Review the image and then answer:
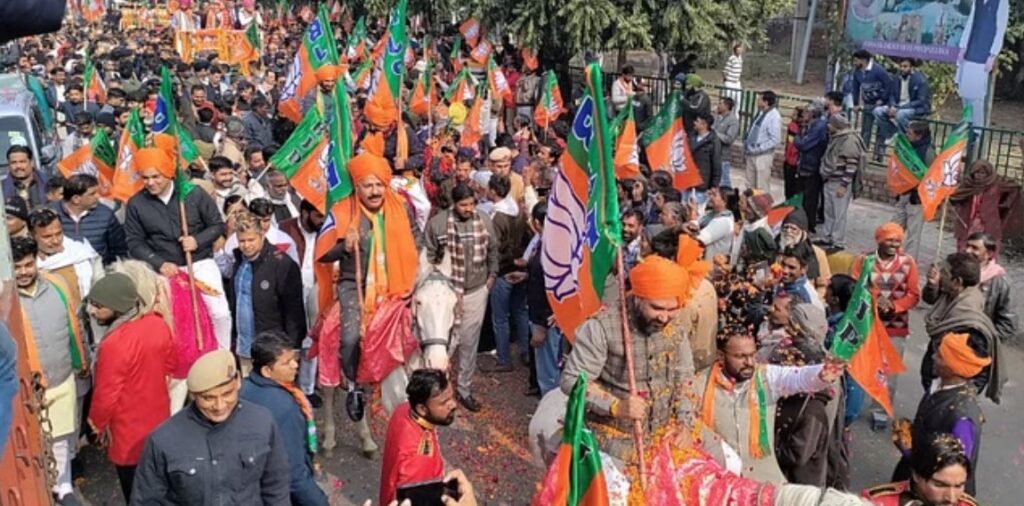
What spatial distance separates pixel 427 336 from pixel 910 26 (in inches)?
446

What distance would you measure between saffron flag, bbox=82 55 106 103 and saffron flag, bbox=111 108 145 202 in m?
6.83

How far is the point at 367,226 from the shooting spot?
6.15 metres

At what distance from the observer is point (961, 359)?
4.68 meters

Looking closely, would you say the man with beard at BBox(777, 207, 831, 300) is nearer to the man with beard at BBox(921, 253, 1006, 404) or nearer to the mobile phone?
the man with beard at BBox(921, 253, 1006, 404)

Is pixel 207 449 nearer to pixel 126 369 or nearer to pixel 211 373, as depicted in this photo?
pixel 211 373

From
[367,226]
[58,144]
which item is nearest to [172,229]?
[367,226]

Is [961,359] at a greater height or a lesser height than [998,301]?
greater

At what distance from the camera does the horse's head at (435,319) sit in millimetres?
5844

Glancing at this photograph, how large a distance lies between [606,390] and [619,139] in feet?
18.4

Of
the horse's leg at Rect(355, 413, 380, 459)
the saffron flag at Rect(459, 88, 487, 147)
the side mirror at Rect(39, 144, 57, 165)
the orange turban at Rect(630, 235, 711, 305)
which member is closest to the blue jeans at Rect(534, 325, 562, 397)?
the horse's leg at Rect(355, 413, 380, 459)

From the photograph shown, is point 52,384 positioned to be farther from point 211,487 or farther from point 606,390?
point 606,390

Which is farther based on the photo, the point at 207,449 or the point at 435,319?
the point at 435,319

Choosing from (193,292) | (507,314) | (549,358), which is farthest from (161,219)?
(549,358)

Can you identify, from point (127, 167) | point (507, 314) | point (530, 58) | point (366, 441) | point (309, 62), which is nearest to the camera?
point (366, 441)
